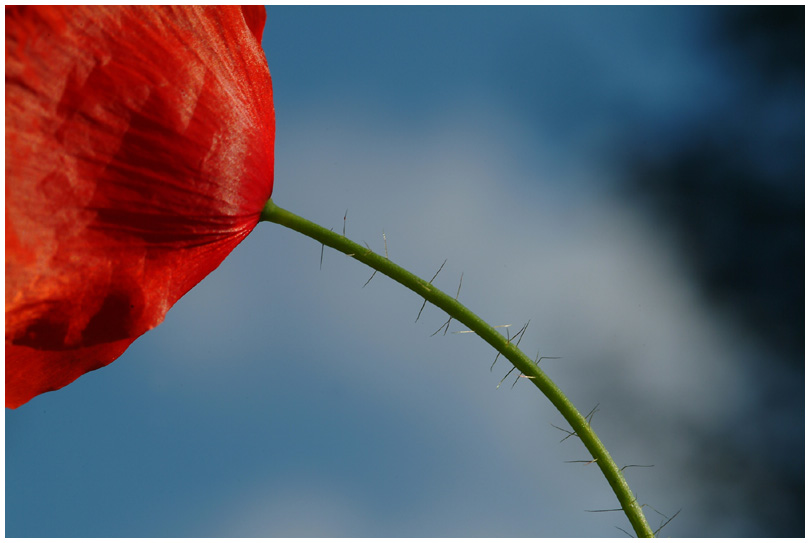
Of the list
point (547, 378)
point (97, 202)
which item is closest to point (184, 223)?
point (97, 202)

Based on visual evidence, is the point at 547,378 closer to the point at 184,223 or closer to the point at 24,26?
the point at 184,223

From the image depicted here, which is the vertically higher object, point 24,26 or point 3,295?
point 24,26

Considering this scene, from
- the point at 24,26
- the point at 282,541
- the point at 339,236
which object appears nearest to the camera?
the point at 24,26
